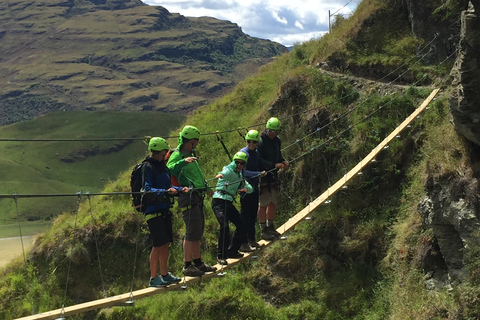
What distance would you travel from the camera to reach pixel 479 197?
25.8 ft

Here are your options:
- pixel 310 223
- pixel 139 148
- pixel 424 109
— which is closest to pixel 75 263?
pixel 310 223

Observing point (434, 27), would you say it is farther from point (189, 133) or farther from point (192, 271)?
point (192, 271)

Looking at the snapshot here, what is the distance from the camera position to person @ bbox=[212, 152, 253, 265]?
8.29 m

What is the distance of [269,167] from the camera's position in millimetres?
9352

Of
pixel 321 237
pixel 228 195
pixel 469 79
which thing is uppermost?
pixel 469 79

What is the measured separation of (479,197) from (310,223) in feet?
15.1

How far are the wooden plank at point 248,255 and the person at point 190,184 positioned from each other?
45 centimetres

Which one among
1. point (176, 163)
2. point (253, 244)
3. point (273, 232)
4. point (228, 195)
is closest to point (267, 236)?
point (273, 232)

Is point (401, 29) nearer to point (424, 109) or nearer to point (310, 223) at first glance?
point (424, 109)

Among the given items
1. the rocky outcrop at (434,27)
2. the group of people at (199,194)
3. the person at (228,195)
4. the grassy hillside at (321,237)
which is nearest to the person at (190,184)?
the group of people at (199,194)

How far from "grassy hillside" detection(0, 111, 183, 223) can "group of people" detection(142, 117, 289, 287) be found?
4257 inches

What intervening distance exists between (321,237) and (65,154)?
150m

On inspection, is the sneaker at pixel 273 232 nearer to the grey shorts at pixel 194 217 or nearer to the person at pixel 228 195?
the person at pixel 228 195

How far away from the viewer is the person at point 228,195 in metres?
8.29
